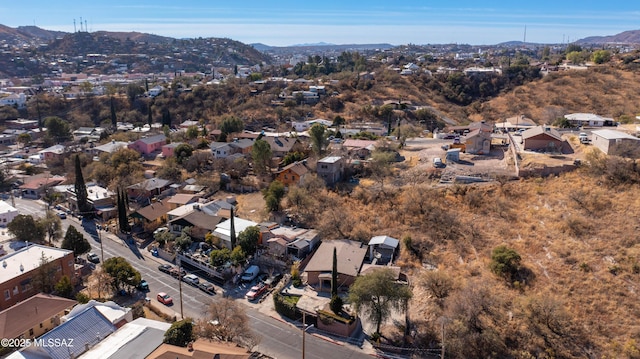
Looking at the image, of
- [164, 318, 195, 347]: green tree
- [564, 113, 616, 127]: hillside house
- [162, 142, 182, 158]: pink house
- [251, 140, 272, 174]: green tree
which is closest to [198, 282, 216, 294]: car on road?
[164, 318, 195, 347]: green tree

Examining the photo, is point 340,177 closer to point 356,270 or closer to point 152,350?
point 356,270

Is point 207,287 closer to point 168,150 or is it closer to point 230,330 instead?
point 230,330

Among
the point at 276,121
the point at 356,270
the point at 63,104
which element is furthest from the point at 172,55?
the point at 356,270

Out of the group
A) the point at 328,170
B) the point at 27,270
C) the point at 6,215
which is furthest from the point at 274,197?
the point at 6,215

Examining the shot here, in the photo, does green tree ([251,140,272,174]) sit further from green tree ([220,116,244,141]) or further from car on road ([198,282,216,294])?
car on road ([198,282,216,294])

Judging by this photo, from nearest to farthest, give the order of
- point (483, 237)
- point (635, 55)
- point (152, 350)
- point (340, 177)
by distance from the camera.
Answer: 1. point (152, 350)
2. point (483, 237)
3. point (340, 177)
4. point (635, 55)

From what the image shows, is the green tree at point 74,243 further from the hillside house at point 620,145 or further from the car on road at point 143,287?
the hillside house at point 620,145
